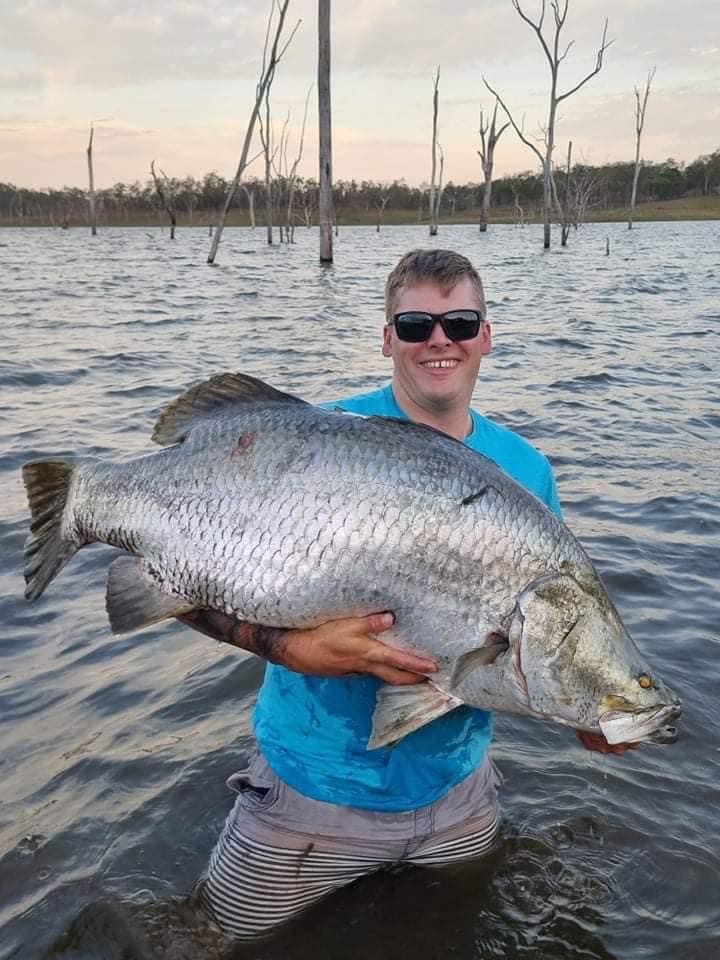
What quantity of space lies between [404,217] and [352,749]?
102 metres

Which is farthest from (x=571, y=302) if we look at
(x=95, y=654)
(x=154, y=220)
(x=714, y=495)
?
(x=154, y=220)

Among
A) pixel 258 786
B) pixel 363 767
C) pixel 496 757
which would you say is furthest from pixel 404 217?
pixel 363 767

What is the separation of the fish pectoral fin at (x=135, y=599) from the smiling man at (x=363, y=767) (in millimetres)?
136

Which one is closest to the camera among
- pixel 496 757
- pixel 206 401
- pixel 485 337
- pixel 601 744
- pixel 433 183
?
pixel 601 744

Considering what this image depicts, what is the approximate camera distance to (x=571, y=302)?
20.5m

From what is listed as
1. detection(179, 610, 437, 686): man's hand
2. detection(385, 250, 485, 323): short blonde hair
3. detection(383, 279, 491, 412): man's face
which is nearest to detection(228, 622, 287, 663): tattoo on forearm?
detection(179, 610, 437, 686): man's hand

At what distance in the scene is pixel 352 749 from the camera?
2.97m

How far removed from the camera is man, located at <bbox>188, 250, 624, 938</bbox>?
299cm

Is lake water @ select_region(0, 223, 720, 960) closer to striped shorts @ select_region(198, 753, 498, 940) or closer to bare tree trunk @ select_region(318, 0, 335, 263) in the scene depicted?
striped shorts @ select_region(198, 753, 498, 940)

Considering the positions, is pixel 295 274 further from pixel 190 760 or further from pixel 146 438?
pixel 190 760

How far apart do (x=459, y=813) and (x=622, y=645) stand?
1.09 m

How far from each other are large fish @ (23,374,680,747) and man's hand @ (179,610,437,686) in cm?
4

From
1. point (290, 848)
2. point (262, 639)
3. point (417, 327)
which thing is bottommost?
point (290, 848)

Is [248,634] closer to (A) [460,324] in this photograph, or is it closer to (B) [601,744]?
(B) [601,744]
